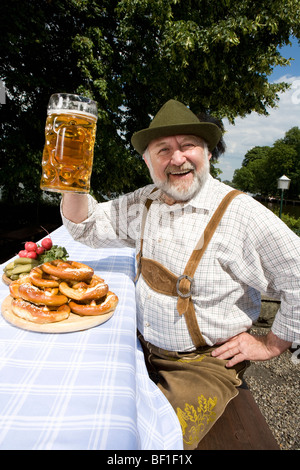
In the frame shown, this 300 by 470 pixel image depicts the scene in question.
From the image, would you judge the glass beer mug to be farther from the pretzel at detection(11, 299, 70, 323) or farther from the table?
the table

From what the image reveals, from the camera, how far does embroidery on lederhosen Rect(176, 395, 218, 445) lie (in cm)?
122

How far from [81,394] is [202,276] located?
2.65ft

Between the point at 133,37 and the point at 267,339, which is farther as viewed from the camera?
the point at 133,37

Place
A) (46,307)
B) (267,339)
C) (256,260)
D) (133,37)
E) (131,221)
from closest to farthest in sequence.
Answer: (46,307), (256,260), (267,339), (131,221), (133,37)

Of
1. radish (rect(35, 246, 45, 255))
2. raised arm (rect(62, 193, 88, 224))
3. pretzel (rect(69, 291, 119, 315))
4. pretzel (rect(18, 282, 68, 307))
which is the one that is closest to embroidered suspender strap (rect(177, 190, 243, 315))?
pretzel (rect(69, 291, 119, 315))

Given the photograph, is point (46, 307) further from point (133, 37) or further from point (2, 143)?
point (133, 37)

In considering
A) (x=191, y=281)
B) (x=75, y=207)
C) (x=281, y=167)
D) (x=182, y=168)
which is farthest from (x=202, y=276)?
(x=281, y=167)

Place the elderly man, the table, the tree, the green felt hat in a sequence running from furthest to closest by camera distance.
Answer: the tree < the green felt hat < the elderly man < the table

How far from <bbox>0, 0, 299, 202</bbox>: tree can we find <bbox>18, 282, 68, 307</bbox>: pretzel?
4702 mm

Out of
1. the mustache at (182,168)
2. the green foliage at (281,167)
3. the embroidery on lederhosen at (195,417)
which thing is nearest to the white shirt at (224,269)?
the mustache at (182,168)
